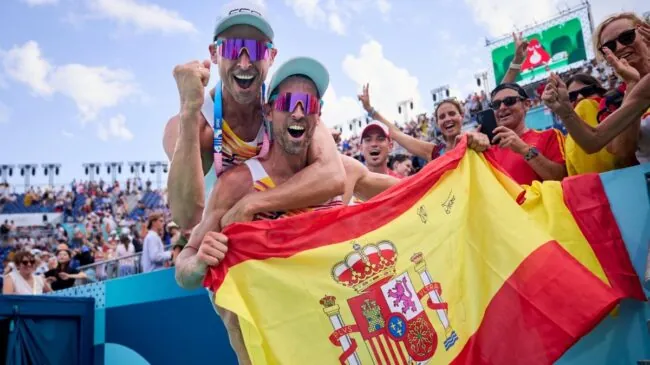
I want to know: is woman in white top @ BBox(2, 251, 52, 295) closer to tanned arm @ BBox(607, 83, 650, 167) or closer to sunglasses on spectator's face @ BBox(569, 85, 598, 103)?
sunglasses on spectator's face @ BBox(569, 85, 598, 103)

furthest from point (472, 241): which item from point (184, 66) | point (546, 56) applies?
point (546, 56)

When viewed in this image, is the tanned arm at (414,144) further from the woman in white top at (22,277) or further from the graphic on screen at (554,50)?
the graphic on screen at (554,50)

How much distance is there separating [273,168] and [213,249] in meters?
0.54

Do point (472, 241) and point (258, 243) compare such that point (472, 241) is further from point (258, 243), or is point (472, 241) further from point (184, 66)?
point (184, 66)

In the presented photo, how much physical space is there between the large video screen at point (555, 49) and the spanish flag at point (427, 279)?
75.3 feet

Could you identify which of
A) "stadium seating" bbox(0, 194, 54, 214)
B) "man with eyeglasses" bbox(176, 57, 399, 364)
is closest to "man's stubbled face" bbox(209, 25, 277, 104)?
"man with eyeglasses" bbox(176, 57, 399, 364)

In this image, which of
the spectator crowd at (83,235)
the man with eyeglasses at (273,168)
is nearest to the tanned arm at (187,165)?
the man with eyeglasses at (273,168)

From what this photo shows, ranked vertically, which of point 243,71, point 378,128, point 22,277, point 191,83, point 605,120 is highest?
point 378,128

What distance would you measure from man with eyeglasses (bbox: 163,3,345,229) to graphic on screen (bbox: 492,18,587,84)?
2396 centimetres

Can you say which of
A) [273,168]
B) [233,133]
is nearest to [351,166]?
[273,168]

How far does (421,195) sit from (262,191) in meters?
0.85

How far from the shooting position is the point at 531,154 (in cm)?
326

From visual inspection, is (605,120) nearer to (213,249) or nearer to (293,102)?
(293,102)

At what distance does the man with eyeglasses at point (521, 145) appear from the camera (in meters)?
3.25
